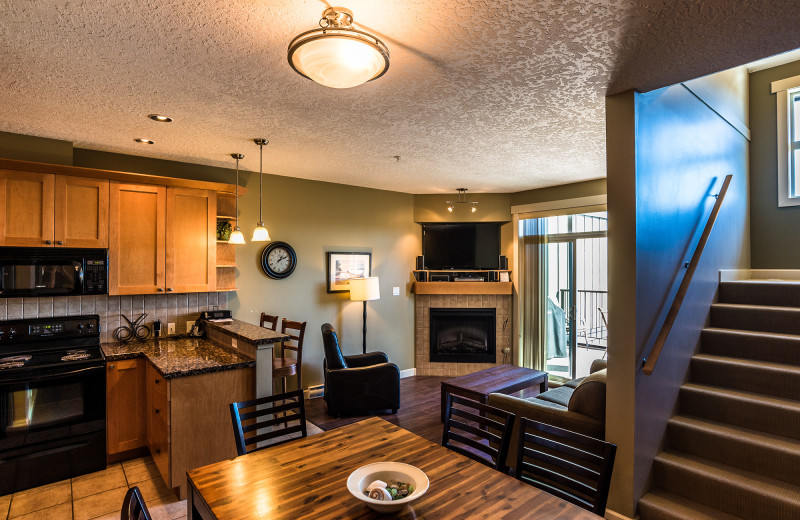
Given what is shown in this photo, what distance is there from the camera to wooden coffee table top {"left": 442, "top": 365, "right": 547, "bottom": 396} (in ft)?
12.7

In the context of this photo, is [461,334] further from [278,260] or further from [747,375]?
[747,375]

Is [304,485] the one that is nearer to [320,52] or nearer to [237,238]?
[320,52]

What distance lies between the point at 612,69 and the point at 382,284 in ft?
13.7

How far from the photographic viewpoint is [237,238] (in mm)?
3740

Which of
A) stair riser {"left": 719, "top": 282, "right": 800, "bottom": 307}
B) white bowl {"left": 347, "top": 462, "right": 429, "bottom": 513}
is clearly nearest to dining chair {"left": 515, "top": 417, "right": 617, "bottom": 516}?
white bowl {"left": 347, "top": 462, "right": 429, "bottom": 513}

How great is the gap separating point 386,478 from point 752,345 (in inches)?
118

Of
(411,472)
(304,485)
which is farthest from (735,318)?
(304,485)

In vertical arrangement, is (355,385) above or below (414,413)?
above

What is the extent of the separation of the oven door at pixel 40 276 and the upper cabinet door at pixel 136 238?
0.25 metres

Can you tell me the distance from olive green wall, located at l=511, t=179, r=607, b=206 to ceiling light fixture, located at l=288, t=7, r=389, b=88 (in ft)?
14.3

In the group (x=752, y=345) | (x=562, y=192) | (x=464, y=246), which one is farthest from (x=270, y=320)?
(x=752, y=345)

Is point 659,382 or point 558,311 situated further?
point 558,311

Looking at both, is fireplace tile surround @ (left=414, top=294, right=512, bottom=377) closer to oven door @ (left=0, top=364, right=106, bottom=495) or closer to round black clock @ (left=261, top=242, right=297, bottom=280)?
round black clock @ (left=261, top=242, right=297, bottom=280)

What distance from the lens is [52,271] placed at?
3.32m
